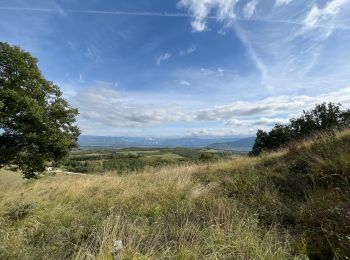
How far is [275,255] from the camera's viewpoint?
3865 mm

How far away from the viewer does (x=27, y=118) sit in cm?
1170

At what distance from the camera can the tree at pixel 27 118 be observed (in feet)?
36.8

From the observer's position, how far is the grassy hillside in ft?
13.2

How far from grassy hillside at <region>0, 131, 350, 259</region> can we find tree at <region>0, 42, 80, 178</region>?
2.95 metres

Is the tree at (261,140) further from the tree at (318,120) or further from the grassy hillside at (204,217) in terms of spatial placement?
the grassy hillside at (204,217)

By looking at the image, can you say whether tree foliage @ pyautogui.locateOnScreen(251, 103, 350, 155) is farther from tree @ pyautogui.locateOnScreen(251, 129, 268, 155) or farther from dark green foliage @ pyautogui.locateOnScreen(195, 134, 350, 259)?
dark green foliage @ pyautogui.locateOnScreen(195, 134, 350, 259)

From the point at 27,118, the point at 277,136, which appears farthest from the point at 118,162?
the point at 277,136

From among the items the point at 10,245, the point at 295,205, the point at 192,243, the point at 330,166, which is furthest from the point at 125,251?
the point at 330,166

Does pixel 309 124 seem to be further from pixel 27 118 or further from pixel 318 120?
pixel 27 118

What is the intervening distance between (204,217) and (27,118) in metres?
9.65

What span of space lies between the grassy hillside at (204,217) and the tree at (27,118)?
2.95 m

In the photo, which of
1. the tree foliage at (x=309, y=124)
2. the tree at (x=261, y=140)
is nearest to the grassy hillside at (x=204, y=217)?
the tree foliage at (x=309, y=124)

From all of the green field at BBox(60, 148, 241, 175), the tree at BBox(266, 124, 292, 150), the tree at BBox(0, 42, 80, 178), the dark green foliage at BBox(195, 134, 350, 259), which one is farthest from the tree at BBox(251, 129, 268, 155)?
the tree at BBox(0, 42, 80, 178)

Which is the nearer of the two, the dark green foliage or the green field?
the dark green foliage
